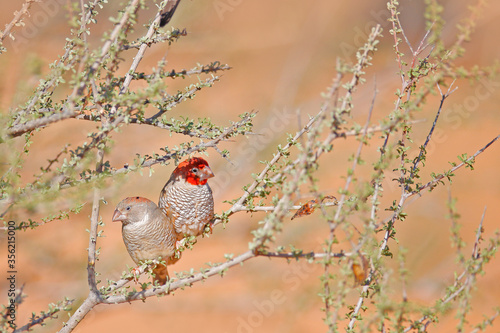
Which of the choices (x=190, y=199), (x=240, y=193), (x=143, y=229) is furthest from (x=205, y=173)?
(x=240, y=193)

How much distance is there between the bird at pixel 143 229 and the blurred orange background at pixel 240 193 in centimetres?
142

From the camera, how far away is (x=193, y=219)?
9.59 ft

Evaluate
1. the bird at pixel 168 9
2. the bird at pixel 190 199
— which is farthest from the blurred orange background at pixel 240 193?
the bird at pixel 168 9

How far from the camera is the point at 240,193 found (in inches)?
331

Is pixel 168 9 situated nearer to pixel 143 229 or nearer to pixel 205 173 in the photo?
pixel 205 173

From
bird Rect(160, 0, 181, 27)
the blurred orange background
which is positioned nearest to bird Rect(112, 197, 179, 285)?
bird Rect(160, 0, 181, 27)

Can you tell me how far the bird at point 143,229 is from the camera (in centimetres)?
273

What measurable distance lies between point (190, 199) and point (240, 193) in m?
5.46

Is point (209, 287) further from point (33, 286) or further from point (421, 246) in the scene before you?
point (421, 246)

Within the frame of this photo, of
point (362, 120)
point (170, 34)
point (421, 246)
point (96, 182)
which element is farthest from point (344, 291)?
point (362, 120)

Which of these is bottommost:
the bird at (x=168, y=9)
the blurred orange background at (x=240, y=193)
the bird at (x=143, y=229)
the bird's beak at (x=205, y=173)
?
the bird at (x=143, y=229)

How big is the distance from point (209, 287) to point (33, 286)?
7.67 feet

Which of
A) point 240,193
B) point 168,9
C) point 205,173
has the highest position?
point 240,193

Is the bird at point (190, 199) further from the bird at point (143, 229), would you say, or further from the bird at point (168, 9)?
the bird at point (168, 9)
